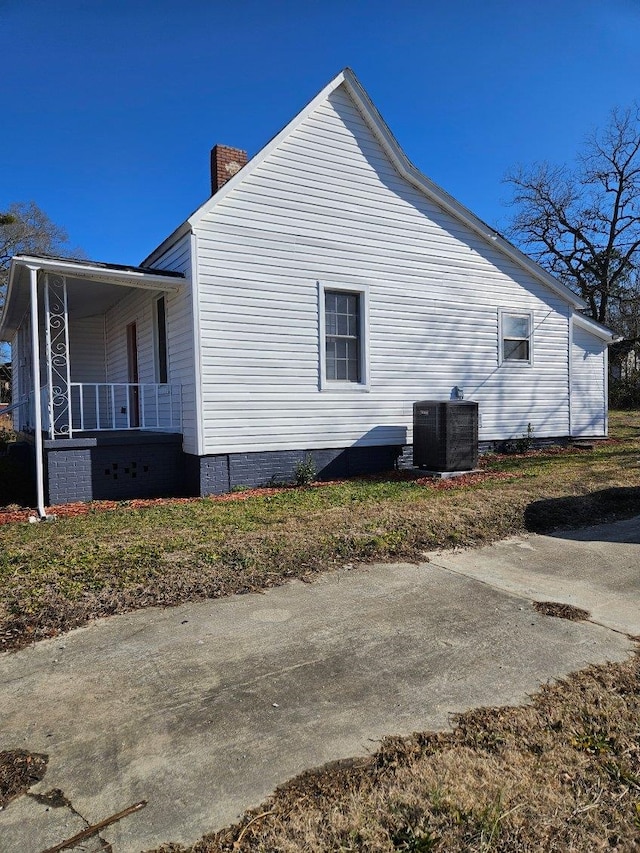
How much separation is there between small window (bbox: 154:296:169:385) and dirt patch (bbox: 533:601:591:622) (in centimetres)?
815

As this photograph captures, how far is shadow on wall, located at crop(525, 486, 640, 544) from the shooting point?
6.63 meters

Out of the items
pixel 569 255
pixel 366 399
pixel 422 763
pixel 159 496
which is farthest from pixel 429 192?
pixel 569 255

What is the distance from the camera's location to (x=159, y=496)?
30.7 ft

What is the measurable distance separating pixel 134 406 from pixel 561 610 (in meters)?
10.5

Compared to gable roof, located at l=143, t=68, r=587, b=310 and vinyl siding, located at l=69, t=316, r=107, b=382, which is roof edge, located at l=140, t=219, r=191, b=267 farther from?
vinyl siding, located at l=69, t=316, r=107, b=382

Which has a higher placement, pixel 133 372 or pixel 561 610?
pixel 133 372

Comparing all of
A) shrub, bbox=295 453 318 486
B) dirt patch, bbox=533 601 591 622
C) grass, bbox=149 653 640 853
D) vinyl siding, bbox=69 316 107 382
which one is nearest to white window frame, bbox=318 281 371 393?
shrub, bbox=295 453 318 486

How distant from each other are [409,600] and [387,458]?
258 inches

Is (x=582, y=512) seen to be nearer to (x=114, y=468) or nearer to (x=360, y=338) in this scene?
(x=360, y=338)

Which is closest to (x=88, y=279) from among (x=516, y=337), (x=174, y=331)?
(x=174, y=331)

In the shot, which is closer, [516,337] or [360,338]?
[360,338]

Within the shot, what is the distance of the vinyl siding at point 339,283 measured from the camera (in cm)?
930

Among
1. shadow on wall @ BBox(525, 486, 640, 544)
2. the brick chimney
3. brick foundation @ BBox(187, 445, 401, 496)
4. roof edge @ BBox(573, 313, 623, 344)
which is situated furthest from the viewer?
roof edge @ BBox(573, 313, 623, 344)

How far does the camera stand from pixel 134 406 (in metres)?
12.7
